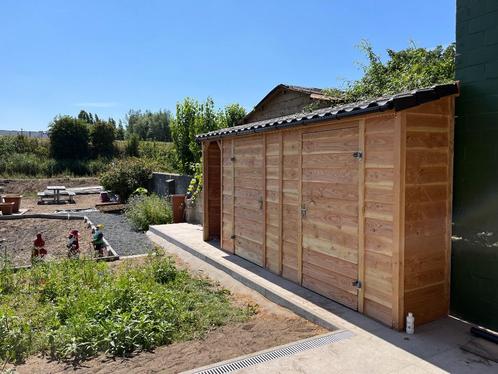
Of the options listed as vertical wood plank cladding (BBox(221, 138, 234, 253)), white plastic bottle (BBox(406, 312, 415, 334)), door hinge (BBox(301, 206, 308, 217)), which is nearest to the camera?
white plastic bottle (BBox(406, 312, 415, 334))

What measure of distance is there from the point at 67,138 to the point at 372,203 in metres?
30.9

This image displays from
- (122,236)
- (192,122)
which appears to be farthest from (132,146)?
(122,236)

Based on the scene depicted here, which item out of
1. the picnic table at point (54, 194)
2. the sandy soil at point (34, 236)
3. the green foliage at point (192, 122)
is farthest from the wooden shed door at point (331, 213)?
the picnic table at point (54, 194)

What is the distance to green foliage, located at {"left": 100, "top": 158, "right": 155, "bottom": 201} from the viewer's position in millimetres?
16125

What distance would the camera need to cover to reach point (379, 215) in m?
4.07

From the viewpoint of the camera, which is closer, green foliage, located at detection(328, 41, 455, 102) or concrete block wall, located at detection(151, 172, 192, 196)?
green foliage, located at detection(328, 41, 455, 102)

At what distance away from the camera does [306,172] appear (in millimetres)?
5285

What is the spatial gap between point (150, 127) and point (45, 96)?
27.8 m

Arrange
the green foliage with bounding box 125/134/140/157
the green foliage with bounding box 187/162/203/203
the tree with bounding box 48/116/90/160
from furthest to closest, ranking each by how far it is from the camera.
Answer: the green foliage with bounding box 125/134/140/157 → the tree with bounding box 48/116/90/160 → the green foliage with bounding box 187/162/203/203

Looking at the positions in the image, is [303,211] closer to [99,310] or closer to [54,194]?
[99,310]

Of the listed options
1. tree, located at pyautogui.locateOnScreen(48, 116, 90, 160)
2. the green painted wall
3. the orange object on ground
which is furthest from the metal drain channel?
tree, located at pyautogui.locateOnScreen(48, 116, 90, 160)

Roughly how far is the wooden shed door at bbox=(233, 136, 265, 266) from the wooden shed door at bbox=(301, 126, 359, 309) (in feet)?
4.22

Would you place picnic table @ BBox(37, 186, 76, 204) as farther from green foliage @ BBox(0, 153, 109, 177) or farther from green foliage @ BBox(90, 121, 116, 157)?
green foliage @ BBox(90, 121, 116, 157)

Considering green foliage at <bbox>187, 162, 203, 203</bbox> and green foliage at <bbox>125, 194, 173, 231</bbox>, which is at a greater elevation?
green foliage at <bbox>187, 162, 203, 203</bbox>
